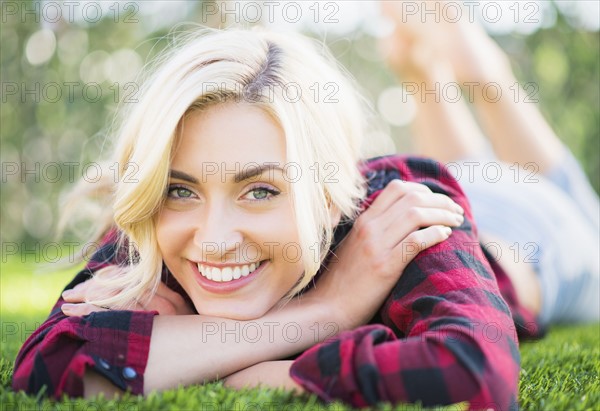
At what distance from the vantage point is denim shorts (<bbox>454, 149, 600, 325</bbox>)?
299cm

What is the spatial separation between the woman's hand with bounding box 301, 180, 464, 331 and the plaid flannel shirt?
31 mm

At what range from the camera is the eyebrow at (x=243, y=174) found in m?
1.44

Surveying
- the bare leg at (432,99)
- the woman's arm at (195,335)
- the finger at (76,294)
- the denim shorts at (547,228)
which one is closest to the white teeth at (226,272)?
the woman's arm at (195,335)

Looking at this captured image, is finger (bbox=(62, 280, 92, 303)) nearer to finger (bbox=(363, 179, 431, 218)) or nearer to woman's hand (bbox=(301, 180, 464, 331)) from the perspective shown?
woman's hand (bbox=(301, 180, 464, 331))

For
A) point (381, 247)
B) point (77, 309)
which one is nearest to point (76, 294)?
point (77, 309)

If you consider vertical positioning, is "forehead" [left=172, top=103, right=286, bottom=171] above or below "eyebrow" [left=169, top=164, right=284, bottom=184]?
above

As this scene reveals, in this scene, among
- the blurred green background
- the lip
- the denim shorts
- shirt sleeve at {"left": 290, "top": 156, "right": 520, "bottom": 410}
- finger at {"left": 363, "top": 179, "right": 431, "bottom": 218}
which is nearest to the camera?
shirt sleeve at {"left": 290, "top": 156, "right": 520, "bottom": 410}

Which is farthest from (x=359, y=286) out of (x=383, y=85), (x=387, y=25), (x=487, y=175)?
(x=383, y=85)

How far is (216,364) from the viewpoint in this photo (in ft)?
4.57

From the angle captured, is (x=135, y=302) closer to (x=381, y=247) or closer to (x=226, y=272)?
(x=226, y=272)

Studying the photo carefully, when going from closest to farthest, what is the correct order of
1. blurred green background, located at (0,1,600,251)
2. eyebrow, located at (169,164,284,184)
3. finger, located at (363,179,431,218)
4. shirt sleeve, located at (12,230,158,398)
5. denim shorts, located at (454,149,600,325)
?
shirt sleeve, located at (12,230,158,398), eyebrow, located at (169,164,284,184), finger, located at (363,179,431,218), denim shorts, located at (454,149,600,325), blurred green background, located at (0,1,600,251)

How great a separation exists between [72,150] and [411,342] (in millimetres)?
7181

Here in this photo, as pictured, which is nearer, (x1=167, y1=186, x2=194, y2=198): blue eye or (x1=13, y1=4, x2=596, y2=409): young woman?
(x1=13, y1=4, x2=596, y2=409): young woman

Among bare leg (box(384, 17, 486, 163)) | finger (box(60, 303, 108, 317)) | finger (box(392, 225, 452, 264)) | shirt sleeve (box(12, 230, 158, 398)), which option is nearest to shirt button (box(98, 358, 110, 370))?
shirt sleeve (box(12, 230, 158, 398))
